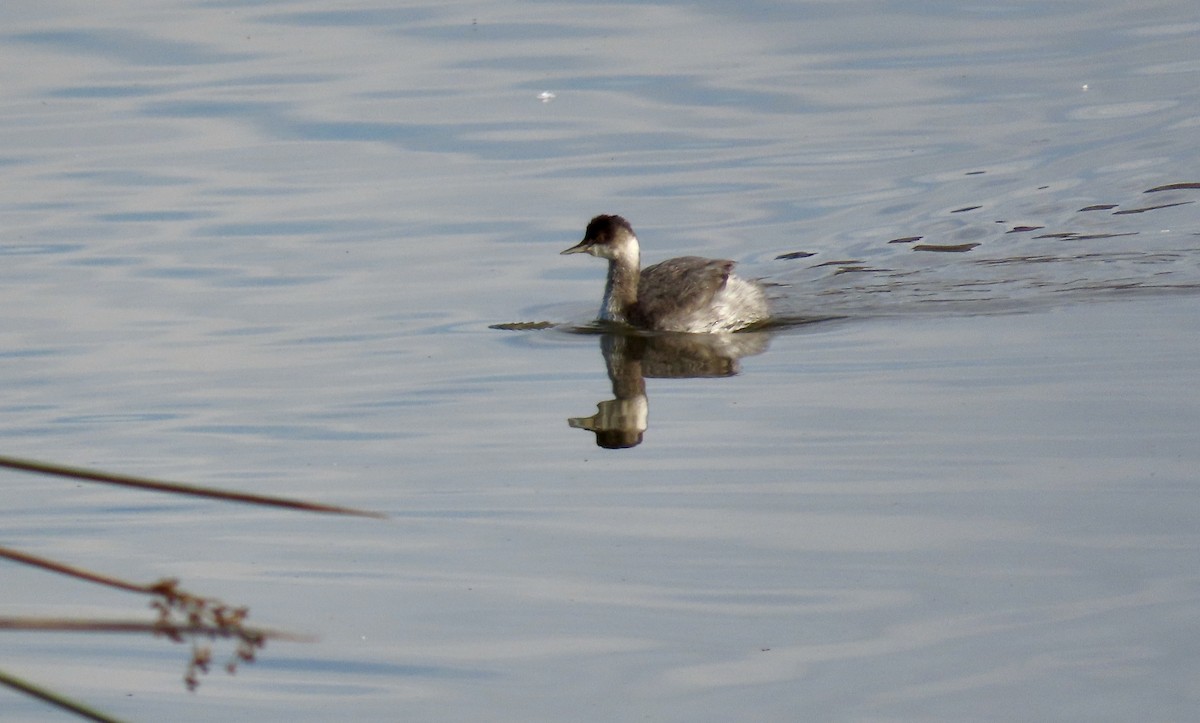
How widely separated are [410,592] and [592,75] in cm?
1489

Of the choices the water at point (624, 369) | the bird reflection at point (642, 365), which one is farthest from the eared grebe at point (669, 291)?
the water at point (624, 369)

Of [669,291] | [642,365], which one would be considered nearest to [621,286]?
[669,291]

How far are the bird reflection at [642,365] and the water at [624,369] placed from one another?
0.26 ft

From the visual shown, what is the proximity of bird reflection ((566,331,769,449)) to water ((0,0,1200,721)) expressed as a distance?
0.26 ft

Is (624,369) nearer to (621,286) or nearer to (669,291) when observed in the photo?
(669,291)

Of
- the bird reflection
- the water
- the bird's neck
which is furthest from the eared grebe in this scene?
the water

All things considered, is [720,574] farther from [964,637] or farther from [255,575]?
[255,575]

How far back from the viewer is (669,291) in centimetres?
1311

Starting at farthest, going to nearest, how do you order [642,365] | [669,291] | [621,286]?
[621,286], [669,291], [642,365]

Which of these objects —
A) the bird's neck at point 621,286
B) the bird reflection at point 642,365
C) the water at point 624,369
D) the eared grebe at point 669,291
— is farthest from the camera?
the bird's neck at point 621,286

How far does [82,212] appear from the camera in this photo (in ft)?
54.1

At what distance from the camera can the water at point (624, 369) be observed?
6605mm

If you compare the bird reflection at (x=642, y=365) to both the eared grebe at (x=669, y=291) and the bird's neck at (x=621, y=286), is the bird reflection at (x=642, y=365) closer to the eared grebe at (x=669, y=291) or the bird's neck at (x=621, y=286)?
the eared grebe at (x=669, y=291)

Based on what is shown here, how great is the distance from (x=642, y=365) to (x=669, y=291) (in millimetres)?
1238
